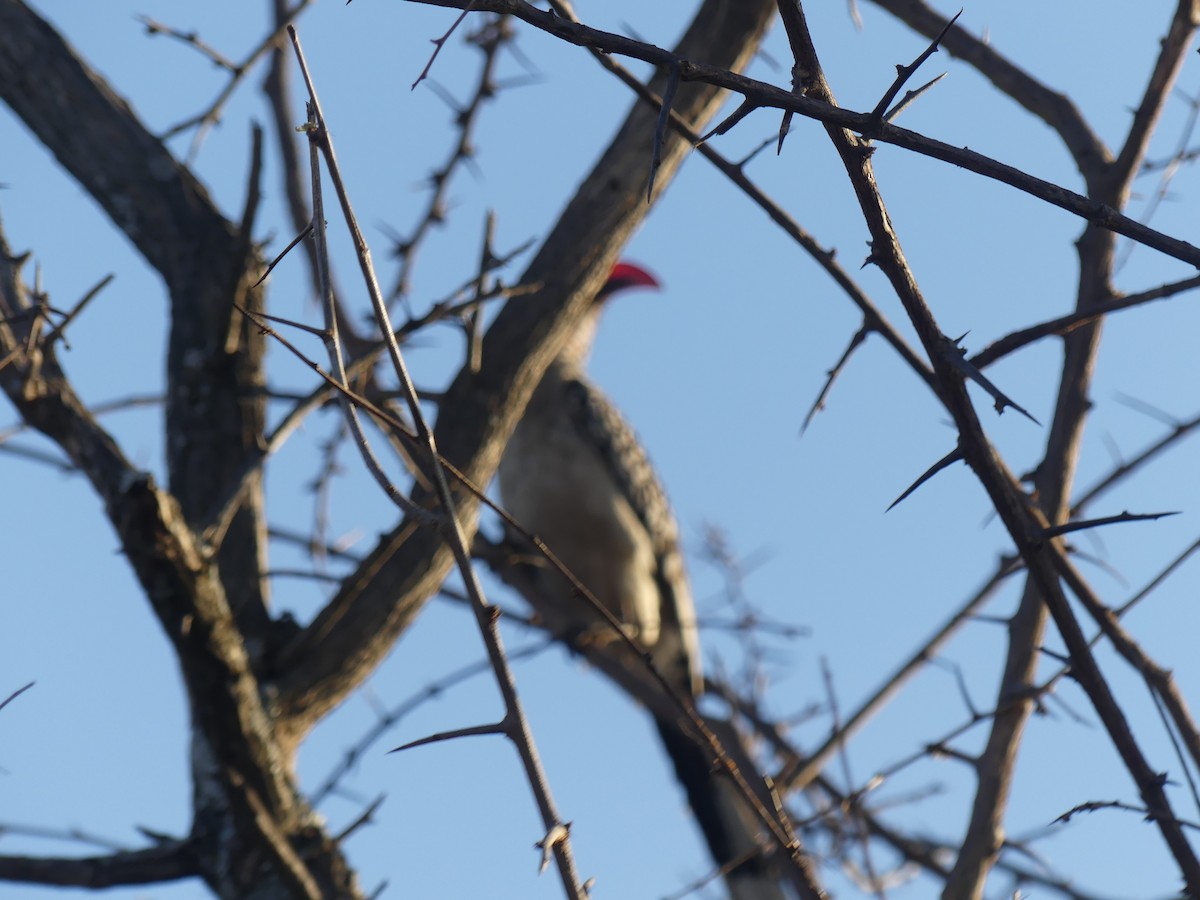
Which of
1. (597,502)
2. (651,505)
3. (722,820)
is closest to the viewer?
(722,820)

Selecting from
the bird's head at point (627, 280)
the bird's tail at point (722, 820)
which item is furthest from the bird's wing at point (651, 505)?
the bird's head at point (627, 280)

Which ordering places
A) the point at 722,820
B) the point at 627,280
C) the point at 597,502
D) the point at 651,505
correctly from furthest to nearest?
the point at 627,280
the point at 651,505
the point at 597,502
the point at 722,820

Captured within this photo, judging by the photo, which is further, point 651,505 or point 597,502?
point 651,505

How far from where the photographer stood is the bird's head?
6.44 m

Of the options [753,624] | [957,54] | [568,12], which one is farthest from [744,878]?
[568,12]

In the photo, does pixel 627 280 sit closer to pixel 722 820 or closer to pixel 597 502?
pixel 597 502

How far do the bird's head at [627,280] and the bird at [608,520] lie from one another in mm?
880

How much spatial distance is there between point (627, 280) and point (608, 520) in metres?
1.61

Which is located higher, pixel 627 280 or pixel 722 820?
pixel 627 280

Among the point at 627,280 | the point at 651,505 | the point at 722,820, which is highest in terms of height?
the point at 627,280

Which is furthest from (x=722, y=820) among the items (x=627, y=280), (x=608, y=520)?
(x=627, y=280)

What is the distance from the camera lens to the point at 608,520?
17.3 ft

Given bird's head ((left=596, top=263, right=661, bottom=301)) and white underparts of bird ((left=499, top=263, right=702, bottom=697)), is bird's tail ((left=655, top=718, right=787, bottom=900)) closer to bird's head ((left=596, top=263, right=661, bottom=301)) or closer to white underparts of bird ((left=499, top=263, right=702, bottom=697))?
white underparts of bird ((left=499, top=263, right=702, bottom=697))

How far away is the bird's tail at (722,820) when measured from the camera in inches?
156
